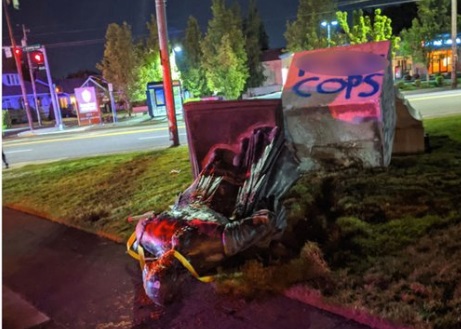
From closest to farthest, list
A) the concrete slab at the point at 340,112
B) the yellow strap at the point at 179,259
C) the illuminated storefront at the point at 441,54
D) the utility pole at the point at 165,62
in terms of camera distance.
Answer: the yellow strap at the point at 179,259
the concrete slab at the point at 340,112
the utility pole at the point at 165,62
the illuminated storefront at the point at 441,54

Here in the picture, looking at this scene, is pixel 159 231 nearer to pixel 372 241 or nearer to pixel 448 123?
pixel 372 241

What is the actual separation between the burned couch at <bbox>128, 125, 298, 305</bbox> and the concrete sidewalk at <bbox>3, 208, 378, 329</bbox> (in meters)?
0.24

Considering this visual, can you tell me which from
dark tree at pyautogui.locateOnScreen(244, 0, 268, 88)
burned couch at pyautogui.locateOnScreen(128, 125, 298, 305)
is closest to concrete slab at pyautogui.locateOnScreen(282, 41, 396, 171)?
burned couch at pyautogui.locateOnScreen(128, 125, 298, 305)

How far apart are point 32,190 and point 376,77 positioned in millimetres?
7080

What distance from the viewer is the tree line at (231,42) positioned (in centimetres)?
3125

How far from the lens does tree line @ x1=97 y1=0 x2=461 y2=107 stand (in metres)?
31.2

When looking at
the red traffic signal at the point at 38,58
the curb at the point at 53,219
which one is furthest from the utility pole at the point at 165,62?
the red traffic signal at the point at 38,58

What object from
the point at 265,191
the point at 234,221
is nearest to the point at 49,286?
the point at 234,221

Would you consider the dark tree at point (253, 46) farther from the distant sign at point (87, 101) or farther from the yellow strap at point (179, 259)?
the yellow strap at point (179, 259)

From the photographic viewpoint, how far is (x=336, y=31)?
35250mm

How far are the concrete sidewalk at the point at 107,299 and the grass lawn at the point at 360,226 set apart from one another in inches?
9.0

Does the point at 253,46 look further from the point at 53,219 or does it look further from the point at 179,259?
the point at 179,259

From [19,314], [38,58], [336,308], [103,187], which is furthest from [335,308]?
[38,58]

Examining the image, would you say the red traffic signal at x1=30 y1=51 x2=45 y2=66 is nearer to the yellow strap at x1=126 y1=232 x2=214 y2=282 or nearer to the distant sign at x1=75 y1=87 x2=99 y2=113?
the distant sign at x1=75 y1=87 x2=99 y2=113
